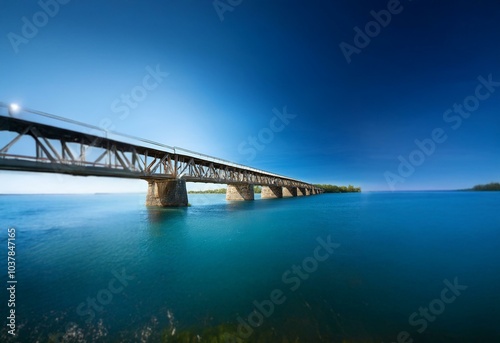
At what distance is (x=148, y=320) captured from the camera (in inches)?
201

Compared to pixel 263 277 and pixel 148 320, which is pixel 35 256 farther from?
pixel 263 277

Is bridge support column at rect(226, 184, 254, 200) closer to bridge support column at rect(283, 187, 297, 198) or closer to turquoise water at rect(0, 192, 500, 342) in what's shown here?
bridge support column at rect(283, 187, 297, 198)

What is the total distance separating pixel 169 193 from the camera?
3584 cm

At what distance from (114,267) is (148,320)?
528 cm

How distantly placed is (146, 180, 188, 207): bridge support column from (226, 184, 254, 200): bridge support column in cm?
2838

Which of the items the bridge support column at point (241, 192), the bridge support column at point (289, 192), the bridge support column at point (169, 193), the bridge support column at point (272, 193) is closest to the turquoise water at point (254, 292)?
the bridge support column at point (169, 193)

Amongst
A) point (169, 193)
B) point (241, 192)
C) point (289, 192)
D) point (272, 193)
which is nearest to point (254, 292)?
point (169, 193)

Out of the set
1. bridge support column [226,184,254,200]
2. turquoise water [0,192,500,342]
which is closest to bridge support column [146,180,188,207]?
turquoise water [0,192,500,342]

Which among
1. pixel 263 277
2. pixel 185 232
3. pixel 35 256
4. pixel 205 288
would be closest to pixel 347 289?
pixel 263 277

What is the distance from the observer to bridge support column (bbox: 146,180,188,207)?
3547cm

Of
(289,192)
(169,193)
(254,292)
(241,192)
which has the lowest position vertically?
(254,292)

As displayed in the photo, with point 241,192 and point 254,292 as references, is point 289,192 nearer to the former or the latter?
point 241,192

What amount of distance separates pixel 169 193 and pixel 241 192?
3072 centimetres

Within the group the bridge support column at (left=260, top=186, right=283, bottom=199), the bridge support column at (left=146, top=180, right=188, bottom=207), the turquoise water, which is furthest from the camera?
the bridge support column at (left=260, top=186, right=283, bottom=199)
